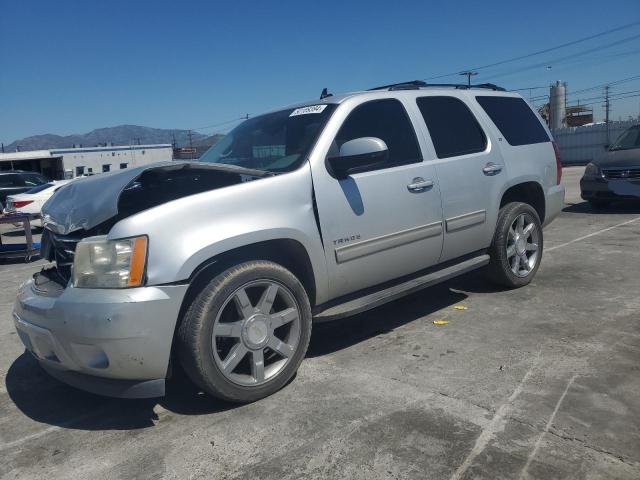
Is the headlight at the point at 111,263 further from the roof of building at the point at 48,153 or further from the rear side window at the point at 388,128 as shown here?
the roof of building at the point at 48,153

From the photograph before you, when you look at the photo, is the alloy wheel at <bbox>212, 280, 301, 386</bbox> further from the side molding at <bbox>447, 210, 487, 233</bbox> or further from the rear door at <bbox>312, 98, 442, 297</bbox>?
the side molding at <bbox>447, 210, 487, 233</bbox>

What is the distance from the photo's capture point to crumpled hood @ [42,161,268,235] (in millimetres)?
3066

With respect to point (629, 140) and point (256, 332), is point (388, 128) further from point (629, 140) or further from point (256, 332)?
point (629, 140)

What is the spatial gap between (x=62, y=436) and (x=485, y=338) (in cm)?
293

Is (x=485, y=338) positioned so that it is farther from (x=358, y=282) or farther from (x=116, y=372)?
(x=116, y=372)

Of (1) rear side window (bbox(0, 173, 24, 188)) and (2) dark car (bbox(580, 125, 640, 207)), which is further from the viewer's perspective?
(1) rear side window (bbox(0, 173, 24, 188))

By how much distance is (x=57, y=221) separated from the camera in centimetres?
335

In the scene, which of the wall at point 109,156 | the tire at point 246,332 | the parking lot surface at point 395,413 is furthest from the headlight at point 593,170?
the wall at point 109,156

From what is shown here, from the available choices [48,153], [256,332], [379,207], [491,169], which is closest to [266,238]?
[256,332]

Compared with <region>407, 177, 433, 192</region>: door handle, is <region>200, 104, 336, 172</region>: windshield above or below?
above

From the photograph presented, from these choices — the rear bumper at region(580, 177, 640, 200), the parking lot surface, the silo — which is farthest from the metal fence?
the parking lot surface

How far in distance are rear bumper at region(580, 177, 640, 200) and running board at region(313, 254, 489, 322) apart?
6670mm

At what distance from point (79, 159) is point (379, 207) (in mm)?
57765

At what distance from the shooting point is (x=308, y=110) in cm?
405
